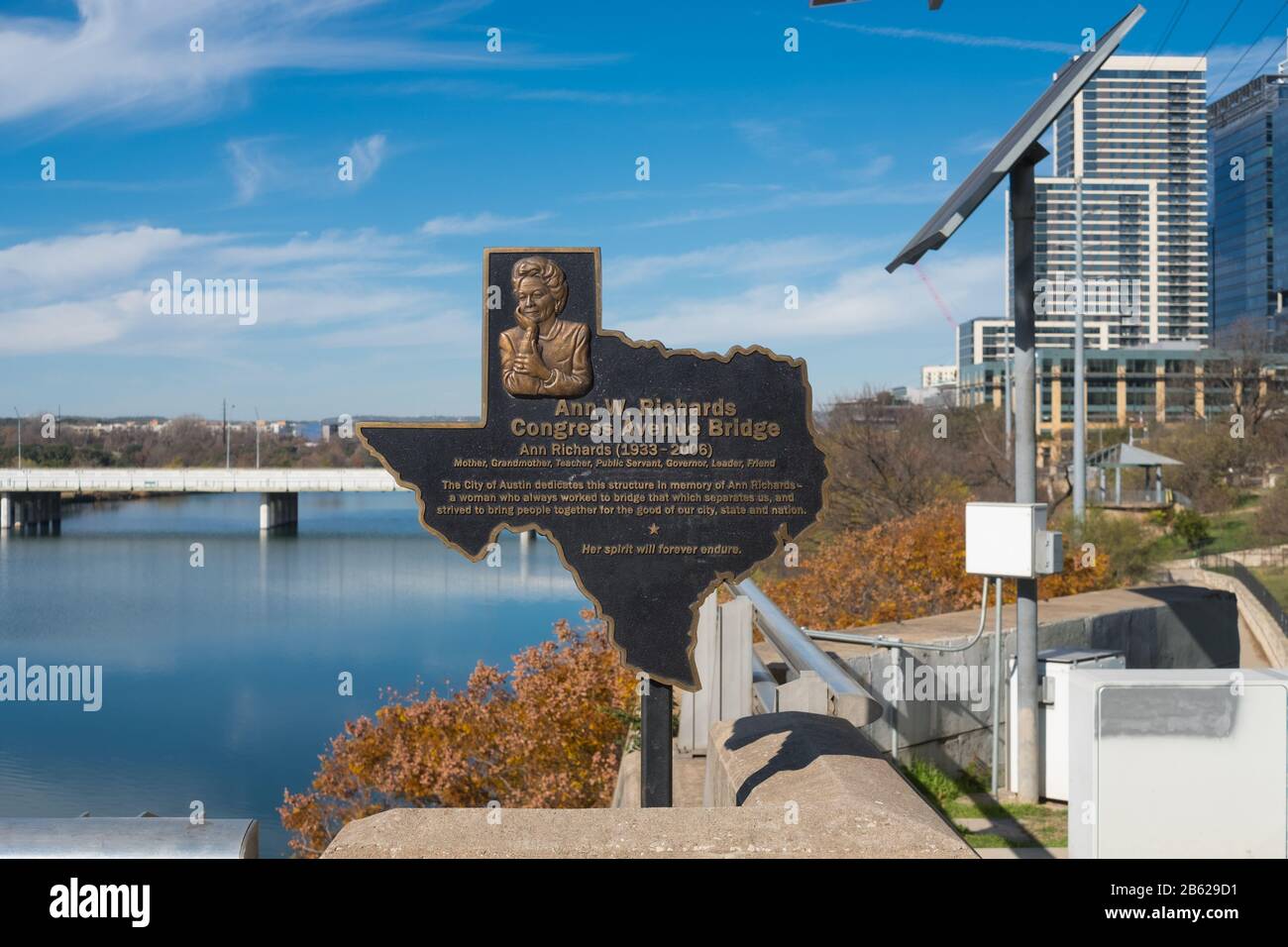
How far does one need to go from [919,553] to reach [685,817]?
1722 centimetres

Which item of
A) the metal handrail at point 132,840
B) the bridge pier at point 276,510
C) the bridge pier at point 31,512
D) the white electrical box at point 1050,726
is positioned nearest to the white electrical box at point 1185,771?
the metal handrail at point 132,840

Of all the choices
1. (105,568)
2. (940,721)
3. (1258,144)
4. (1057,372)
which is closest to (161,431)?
(105,568)

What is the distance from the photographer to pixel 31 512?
6431 centimetres

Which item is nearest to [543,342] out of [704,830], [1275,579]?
[704,830]

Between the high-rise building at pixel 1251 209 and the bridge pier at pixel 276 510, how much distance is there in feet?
250

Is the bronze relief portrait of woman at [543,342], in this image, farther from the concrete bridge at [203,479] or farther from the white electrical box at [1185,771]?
the concrete bridge at [203,479]

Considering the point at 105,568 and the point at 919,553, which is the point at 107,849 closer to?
the point at 919,553

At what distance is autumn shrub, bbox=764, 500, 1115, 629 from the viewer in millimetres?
19641

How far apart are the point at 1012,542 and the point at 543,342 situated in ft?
14.8

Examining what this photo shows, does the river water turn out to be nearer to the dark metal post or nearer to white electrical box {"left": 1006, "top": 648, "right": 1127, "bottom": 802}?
white electrical box {"left": 1006, "top": 648, "right": 1127, "bottom": 802}

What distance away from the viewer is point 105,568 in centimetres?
4650

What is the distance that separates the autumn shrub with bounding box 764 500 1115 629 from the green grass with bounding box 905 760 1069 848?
31.8 feet

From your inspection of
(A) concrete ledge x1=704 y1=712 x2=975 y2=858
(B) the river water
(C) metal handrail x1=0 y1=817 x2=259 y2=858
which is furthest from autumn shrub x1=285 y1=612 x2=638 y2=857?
(C) metal handrail x1=0 y1=817 x2=259 y2=858

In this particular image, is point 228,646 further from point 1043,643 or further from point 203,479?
point 1043,643
